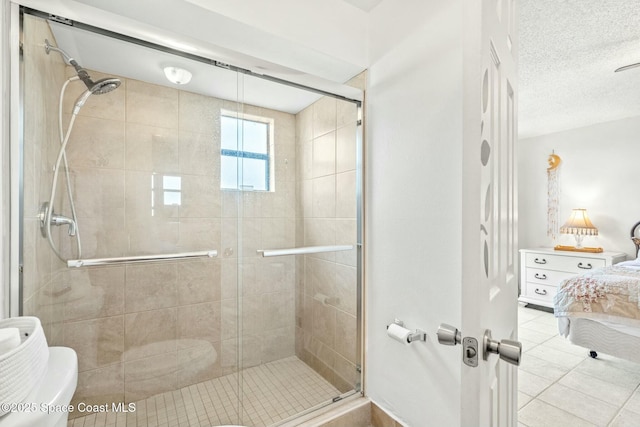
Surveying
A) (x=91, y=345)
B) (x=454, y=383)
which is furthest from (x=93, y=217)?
(x=454, y=383)

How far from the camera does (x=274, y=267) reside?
1778 millimetres

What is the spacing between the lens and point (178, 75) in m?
1.50

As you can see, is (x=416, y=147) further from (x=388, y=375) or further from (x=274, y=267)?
(x=388, y=375)

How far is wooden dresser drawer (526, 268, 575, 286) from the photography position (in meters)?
3.70

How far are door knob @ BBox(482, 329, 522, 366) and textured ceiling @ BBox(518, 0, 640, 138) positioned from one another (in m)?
1.88

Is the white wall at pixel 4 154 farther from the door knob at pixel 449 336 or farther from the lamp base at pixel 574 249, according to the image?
the lamp base at pixel 574 249

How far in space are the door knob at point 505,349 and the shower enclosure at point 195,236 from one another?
1.14 meters

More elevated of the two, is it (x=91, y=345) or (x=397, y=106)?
(x=397, y=106)

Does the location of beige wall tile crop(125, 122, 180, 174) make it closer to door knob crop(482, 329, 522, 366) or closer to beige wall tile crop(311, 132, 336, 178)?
beige wall tile crop(311, 132, 336, 178)

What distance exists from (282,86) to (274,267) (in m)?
1.06

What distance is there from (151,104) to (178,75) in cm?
23

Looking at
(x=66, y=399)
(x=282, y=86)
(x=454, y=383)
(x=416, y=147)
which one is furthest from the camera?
(x=282, y=86)

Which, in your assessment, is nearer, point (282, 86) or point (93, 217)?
point (93, 217)

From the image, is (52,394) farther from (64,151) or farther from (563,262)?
(563,262)
